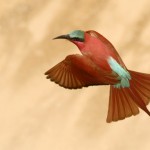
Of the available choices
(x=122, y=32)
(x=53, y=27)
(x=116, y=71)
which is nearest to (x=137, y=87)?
(x=116, y=71)

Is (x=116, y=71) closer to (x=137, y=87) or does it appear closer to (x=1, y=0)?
(x=137, y=87)

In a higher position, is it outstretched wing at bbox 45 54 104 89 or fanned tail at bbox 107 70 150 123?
outstretched wing at bbox 45 54 104 89

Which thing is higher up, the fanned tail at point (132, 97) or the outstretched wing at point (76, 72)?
the outstretched wing at point (76, 72)
